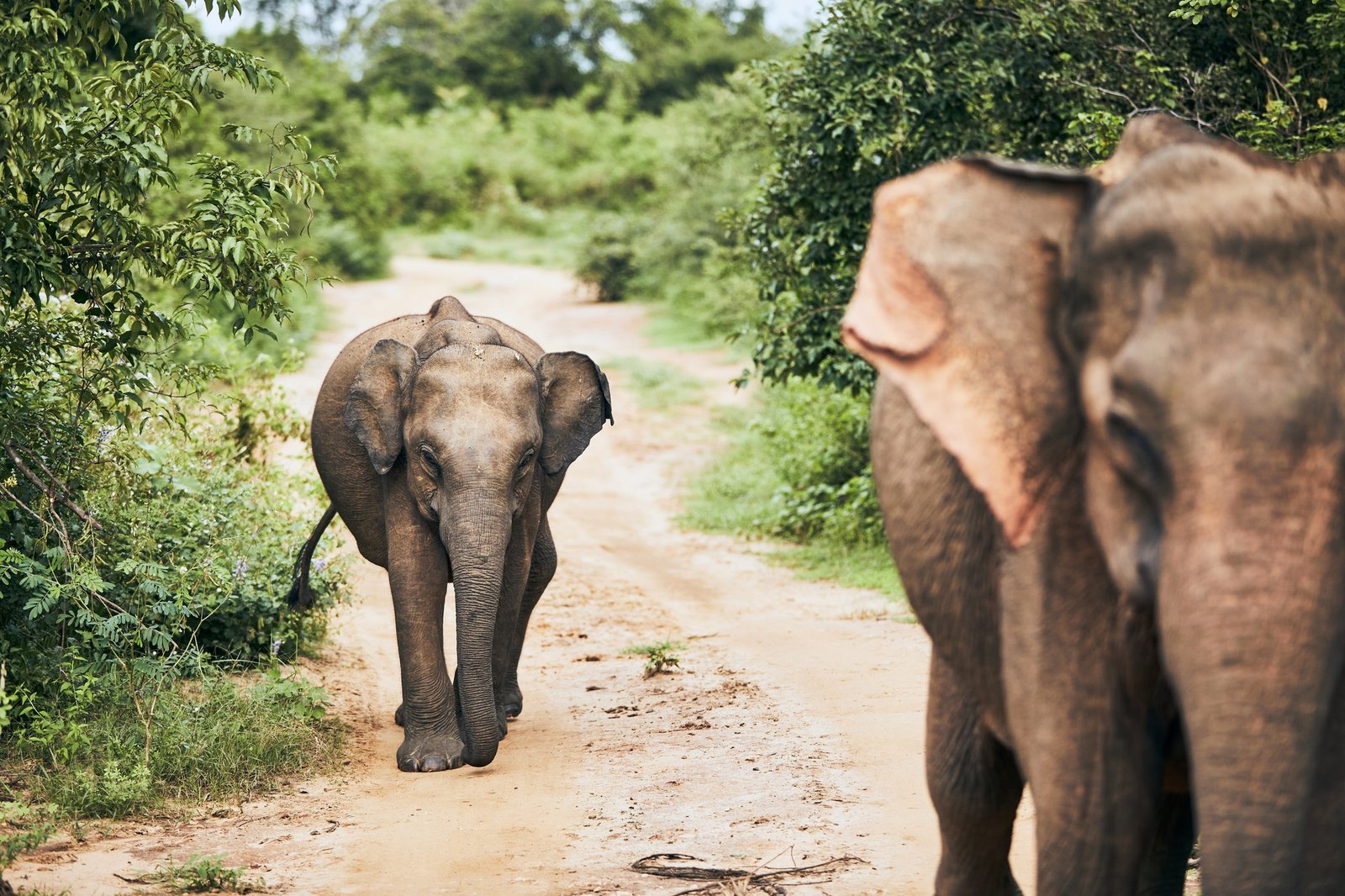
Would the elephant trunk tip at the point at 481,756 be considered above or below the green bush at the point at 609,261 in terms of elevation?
below

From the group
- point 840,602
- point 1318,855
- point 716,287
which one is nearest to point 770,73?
point 840,602

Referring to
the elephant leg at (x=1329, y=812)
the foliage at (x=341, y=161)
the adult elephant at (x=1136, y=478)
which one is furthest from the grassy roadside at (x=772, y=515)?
the foliage at (x=341, y=161)

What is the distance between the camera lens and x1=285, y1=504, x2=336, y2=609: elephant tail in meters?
8.23

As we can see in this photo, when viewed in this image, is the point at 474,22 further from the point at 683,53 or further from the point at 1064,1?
the point at 1064,1

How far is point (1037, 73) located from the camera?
1015cm

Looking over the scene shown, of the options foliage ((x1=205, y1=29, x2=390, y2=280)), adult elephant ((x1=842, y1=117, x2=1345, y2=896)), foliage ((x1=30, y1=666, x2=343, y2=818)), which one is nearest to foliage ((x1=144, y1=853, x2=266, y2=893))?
foliage ((x1=30, y1=666, x2=343, y2=818))

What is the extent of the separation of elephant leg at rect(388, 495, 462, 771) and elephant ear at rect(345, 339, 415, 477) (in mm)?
254

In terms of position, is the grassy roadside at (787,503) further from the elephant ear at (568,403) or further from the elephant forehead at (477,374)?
the elephant forehead at (477,374)

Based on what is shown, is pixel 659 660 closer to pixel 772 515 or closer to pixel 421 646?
pixel 421 646

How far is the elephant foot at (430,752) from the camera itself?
22.9 feet

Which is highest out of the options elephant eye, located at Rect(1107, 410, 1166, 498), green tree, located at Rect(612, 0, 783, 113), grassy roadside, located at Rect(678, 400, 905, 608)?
green tree, located at Rect(612, 0, 783, 113)

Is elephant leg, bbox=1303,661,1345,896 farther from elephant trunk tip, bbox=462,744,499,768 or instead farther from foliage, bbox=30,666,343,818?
foliage, bbox=30,666,343,818

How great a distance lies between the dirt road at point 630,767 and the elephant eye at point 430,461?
1361 millimetres

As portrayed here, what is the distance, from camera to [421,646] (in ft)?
23.3
